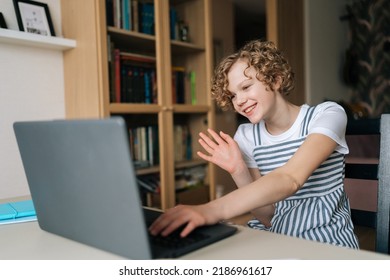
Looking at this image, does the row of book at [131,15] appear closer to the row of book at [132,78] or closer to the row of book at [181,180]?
the row of book at [132,78]

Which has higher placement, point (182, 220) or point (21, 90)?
point (21, 90)

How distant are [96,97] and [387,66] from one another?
3.83 m

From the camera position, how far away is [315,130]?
3.06 feet

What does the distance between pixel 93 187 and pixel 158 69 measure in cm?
158

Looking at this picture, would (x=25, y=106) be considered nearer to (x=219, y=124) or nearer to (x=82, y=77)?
(x=82, y=77)

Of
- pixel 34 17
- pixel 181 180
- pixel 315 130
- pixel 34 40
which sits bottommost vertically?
pixel 181 180

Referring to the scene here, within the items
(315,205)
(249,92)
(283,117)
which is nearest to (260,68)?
(249,92)

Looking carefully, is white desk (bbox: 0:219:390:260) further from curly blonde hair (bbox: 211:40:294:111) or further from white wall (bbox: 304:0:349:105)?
white wall (bbox: 304:0:349:105)

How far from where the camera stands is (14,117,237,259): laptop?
0.54 m

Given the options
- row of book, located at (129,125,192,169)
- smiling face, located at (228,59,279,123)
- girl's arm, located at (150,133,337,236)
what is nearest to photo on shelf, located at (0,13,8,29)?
row of book, located at (129,125,192,169)

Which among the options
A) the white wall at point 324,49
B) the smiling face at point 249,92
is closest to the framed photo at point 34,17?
the smiling face at point 249,92

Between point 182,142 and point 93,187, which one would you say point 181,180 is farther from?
point 93,187

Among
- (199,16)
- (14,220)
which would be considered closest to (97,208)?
(14,220)

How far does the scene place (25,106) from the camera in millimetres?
1858
